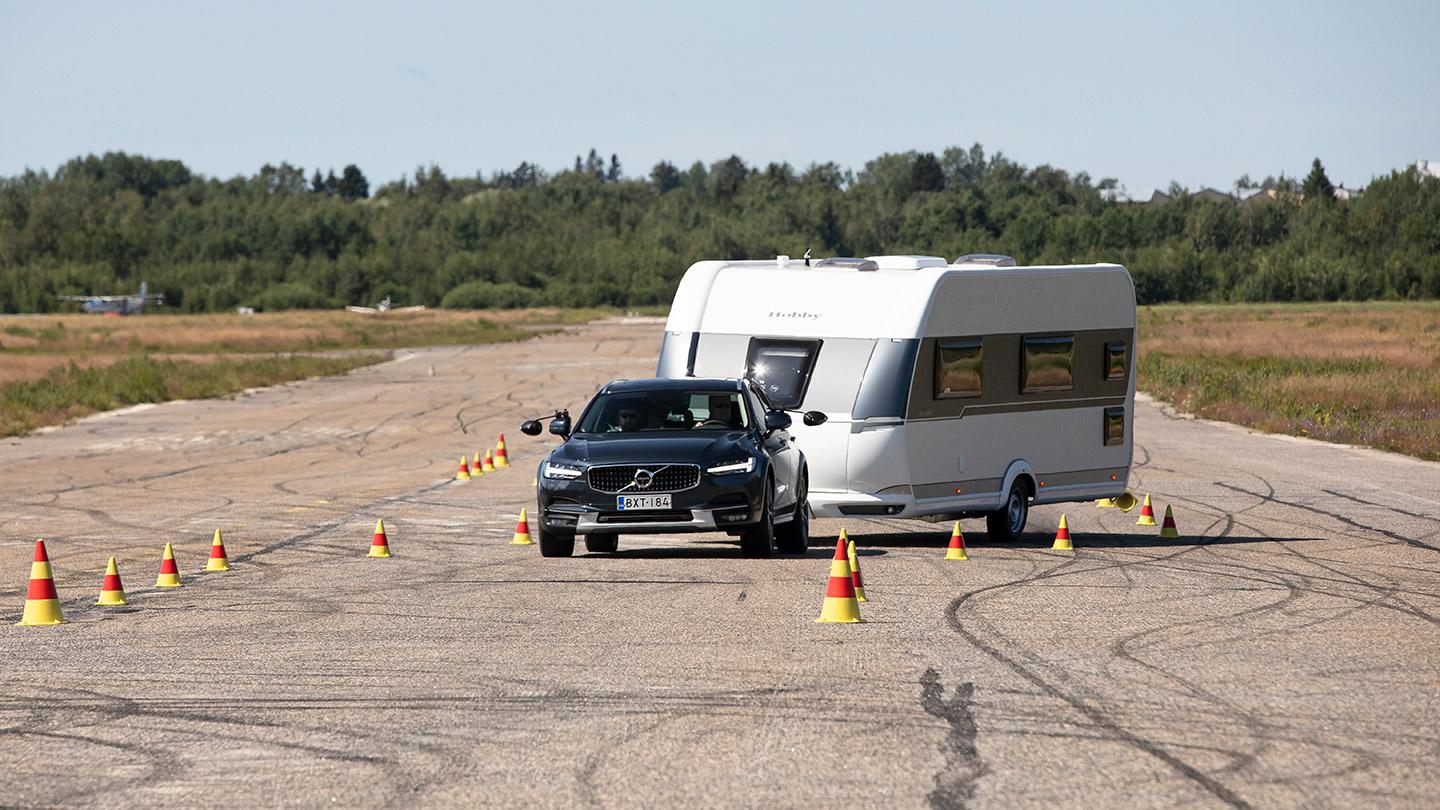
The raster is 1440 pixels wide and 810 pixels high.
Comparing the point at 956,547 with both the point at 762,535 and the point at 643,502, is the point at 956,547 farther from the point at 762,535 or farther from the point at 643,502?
the point at 643,502

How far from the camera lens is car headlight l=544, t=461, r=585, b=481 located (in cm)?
1716

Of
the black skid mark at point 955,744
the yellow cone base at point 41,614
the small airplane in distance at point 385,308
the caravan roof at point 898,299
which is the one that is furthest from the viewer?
the small airplane in distance at point 385,308

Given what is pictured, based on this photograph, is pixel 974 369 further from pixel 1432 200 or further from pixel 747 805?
pixel 1432 200

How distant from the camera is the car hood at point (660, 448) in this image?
1712 centimetres

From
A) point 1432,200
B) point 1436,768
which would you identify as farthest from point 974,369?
point 1432,200

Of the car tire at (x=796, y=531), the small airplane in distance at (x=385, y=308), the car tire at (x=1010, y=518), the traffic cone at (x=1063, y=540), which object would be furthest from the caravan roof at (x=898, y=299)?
the small airplane in distance at (x=385, y=308)

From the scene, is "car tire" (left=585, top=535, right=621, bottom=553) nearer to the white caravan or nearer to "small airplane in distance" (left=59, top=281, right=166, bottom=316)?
the white caravan

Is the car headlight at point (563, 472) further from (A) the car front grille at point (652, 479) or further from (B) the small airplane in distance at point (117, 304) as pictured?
(B) the small airplane in distance at point (117, 304)

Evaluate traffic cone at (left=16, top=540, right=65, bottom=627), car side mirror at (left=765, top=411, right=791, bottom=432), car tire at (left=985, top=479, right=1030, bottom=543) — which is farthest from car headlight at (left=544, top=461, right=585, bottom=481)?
traffic cone at (left=16, top=540, right=65, bottom=627)

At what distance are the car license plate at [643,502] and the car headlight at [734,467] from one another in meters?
0.47

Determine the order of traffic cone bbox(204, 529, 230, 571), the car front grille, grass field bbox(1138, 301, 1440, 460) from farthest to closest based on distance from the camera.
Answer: grass field bbox(1138, 301, 1440, 460), the car front grille, traffic cone bbox(204, 529, 230, 571)

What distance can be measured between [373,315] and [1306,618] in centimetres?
15855

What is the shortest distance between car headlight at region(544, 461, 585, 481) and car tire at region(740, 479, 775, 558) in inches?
61.6

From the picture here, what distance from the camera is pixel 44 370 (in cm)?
6894
